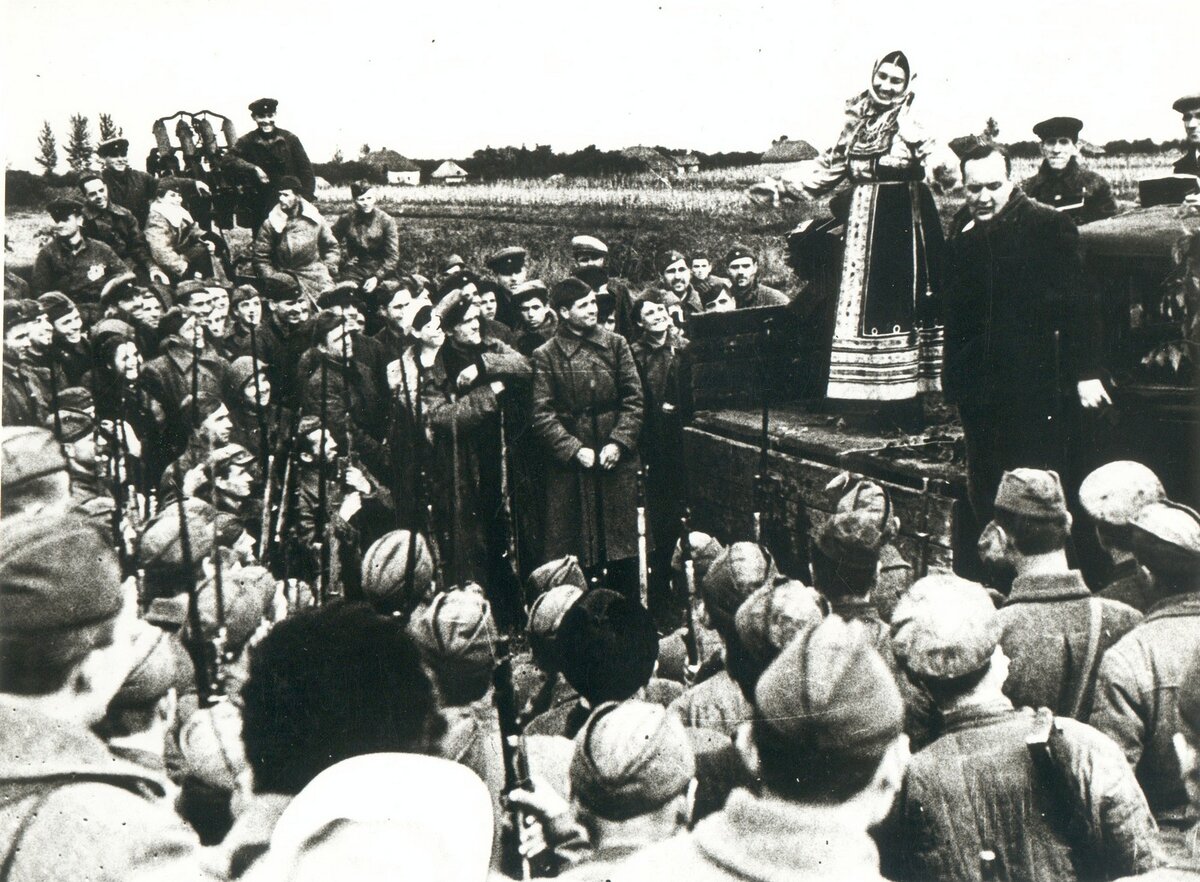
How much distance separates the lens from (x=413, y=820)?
386cm

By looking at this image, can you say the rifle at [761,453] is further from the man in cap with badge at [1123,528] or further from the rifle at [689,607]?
the man in cap with badge at [1123,528]

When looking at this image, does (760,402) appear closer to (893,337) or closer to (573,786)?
(893,337)

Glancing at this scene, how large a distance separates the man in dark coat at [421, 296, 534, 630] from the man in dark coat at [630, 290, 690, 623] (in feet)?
1.53

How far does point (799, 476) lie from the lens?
13.7 feet

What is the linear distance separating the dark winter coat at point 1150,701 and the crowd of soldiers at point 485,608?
11 mm

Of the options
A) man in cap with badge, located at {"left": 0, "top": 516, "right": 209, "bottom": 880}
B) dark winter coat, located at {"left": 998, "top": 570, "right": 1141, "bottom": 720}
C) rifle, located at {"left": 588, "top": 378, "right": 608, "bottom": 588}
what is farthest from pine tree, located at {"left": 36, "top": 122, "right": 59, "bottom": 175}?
dark winter coat, located at {"left": 998, "top": 570, "right": 1141, "bottom": 720}

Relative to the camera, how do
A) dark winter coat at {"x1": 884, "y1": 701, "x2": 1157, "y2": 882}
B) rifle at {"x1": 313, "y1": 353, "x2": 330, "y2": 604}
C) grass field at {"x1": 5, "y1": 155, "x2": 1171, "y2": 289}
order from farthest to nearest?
1. grass field at {"x1": 5, "y1": 155, "x2": 1171, "y2": 289}
2. rifle at {"x1": 313, "y1": 353, "x2": 330, "y2": 604}
3. dark winter coat at {"x1": 884, "y1": 701, "x2": 1157, "y2": 882}

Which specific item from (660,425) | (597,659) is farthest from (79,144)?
(597,659)

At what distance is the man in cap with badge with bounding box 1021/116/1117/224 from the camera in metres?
4.21

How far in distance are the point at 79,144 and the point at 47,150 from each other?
0.39 ft

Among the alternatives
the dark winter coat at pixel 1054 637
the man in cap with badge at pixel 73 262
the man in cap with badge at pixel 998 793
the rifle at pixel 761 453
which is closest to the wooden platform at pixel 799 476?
the rifle at pixel 761 453

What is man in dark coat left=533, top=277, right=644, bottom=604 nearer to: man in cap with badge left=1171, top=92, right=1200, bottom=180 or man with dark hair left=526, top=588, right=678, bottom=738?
man with dark hair left=526, top=588, right=678, bottom=738

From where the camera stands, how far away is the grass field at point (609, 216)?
4.21 meters

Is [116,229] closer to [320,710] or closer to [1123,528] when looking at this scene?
[320,710]
